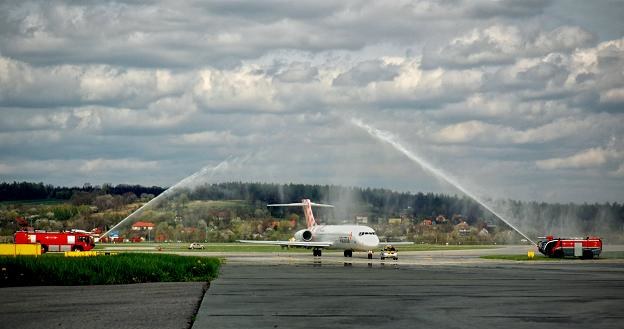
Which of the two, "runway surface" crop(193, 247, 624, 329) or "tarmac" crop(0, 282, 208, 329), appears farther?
"runway surface" crop(193, 247, 624, 329)

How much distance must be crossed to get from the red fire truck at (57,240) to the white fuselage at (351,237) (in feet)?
91.3

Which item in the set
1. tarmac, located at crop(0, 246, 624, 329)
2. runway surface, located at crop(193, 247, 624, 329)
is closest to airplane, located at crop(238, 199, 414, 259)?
runway surface, located at crop(193, 247, 624, 329)

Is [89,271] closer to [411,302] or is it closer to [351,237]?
[411,302]

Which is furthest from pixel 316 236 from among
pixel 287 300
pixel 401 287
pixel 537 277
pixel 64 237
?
pixel 287 300

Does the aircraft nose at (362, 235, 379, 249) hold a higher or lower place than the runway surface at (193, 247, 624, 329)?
higher

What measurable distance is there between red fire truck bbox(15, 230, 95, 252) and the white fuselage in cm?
2784

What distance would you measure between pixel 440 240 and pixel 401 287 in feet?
454

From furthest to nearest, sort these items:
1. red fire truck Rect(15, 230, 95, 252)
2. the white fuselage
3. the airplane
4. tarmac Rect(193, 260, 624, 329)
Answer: the airplane → the white fuselage → red fire truck Rect(15, 230, 95, 252) → tarmac Rect(193, 260, 624, 329)

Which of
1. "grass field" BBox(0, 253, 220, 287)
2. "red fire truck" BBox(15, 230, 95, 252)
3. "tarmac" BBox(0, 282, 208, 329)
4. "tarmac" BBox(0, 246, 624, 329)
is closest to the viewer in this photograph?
"tarmac" BBox(0, 282, 208, 329)

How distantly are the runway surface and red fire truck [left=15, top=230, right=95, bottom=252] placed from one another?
Result: 1620 inches

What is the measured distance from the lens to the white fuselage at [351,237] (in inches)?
3745

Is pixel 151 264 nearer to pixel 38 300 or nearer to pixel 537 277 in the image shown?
pixel 38 300

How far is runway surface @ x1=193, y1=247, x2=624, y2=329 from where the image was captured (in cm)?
2658

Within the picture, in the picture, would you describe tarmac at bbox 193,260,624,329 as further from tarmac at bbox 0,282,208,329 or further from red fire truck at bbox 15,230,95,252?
red fire truck at bbox 15,230,95,252
